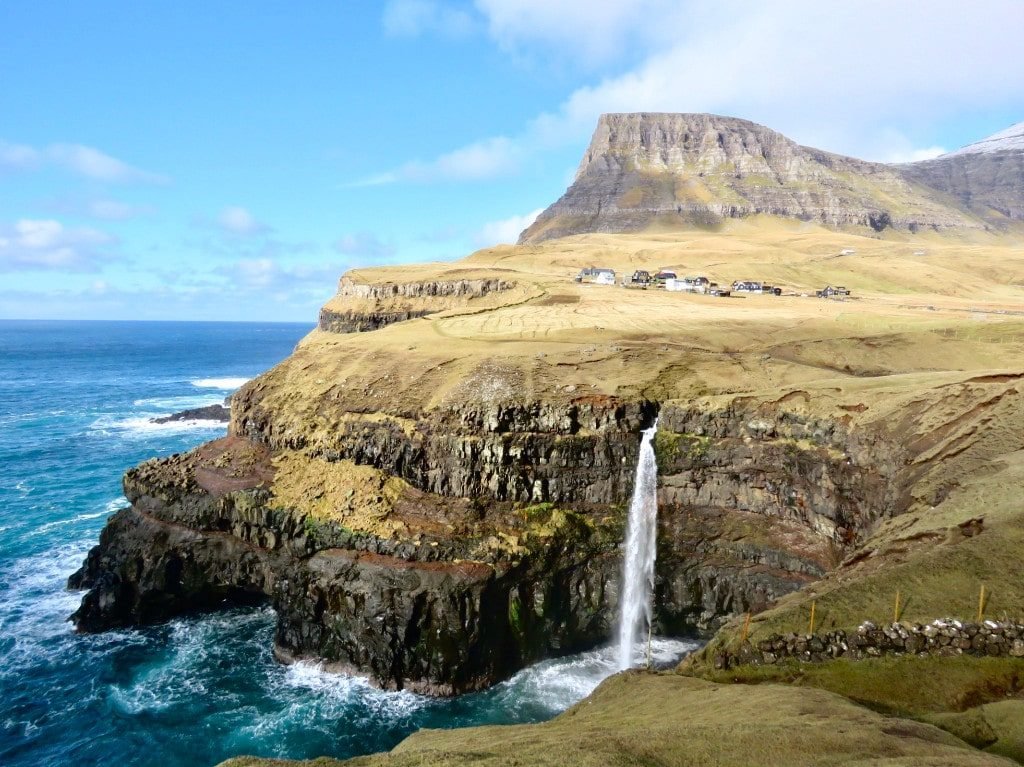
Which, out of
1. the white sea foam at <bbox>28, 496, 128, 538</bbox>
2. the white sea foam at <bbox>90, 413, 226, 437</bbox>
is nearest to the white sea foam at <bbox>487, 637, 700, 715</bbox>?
the white sea foam at <bbox>28, 496, 128, 538</bbox>

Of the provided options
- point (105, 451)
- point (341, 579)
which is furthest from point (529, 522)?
point (105, 451)

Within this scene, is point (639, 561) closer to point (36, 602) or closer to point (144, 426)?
point (36, 602)

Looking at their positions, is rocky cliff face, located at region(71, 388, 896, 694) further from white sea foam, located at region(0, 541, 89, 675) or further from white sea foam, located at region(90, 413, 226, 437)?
white sea foam, located at region(90, 413, 226, 437)

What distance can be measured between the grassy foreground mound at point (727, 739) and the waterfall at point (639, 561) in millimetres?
18923

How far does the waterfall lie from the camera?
118 ft

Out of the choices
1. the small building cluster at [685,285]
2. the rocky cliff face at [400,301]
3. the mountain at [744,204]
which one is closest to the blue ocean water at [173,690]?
the rocky cliff face at [400,301]

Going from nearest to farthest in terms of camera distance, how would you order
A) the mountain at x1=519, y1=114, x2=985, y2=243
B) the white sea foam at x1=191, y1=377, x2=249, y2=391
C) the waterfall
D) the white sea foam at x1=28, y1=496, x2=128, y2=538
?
the waterfall
the white sea foam at x1=28, y1=496, x2=128, y2=538
the white sea foam at x1=191, y1=377, x2=249, y2=391
the mountain at x1=519, y1=114, x2=985, y2=243

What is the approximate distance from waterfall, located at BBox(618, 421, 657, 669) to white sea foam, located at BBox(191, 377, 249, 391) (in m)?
101

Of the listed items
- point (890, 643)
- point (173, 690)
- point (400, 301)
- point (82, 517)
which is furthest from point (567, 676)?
point (400, 301)

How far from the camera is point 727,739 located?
1363 cm

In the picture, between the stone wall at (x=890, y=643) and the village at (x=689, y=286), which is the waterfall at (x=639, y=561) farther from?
the village at (x=689, y=286)

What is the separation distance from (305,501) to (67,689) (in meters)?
14.5

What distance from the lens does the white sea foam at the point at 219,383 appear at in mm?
121613

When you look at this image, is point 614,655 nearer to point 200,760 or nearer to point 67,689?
point 200,760
